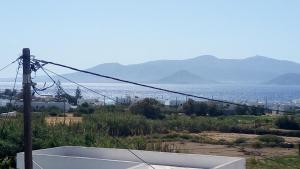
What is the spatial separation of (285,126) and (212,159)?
1412 inches

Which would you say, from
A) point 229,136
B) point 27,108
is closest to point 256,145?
point 229,136

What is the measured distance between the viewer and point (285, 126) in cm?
4656

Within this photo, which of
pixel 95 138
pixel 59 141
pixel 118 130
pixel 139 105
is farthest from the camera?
pixel 139 105

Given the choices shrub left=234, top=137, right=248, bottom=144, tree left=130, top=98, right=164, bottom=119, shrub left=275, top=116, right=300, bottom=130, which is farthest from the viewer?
tree left=130, top=98, right=164, bottom=119

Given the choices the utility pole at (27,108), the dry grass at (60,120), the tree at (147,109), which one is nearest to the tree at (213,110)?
the tree at (147,109)

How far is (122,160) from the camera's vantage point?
13461 mm

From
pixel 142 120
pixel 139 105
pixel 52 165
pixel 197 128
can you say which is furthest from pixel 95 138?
pixel 139 105

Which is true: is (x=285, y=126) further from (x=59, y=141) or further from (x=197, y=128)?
(x=59, y=141)

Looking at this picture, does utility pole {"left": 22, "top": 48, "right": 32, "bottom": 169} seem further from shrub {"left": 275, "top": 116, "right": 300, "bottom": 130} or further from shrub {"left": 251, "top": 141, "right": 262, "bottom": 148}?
shrub {"left": 275, "top": 116, "right": 300, "bottom": 130}

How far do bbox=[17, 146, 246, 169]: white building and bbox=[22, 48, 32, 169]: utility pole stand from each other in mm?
3903

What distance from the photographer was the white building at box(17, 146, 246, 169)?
1223cm

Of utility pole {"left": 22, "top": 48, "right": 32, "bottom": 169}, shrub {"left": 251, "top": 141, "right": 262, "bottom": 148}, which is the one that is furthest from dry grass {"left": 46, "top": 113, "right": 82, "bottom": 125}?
utility pole {"left": 22, "top": 48, "right": 32, "bottom": 169}

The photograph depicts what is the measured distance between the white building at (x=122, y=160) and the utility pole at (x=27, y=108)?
3.90 m

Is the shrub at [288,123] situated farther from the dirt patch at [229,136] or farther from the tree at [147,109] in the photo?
the tree at [147,109]
